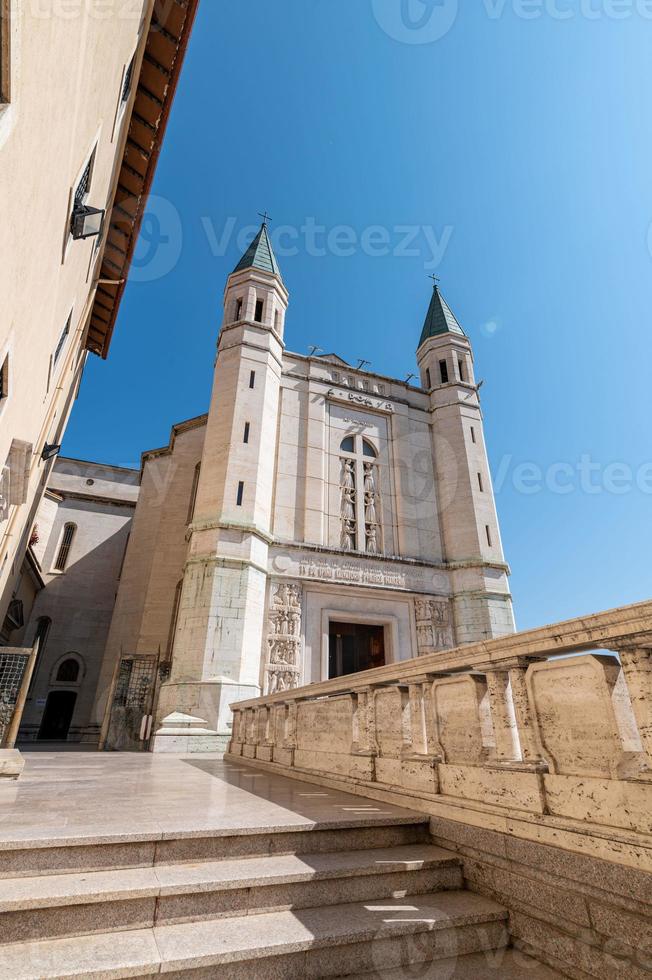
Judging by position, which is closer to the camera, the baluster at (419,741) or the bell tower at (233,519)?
the baluster at (419,741)

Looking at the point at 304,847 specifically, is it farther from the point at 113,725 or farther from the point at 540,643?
the point at 113,725

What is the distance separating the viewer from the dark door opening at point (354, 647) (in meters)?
13.7

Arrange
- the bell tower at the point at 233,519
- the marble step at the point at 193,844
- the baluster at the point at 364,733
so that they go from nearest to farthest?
the marble step at the point at 193,844
the baluster at the point at 364,733
the bell tower at the point at 233,519

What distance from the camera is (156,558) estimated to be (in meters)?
17.0

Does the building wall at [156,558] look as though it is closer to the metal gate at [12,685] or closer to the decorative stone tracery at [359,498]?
the decorative stone tracery at [359,498]

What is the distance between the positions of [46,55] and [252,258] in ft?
47.8

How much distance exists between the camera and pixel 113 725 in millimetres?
11750

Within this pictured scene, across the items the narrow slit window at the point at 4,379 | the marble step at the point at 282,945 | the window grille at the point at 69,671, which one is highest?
the narrow slit window at the point at 4,379

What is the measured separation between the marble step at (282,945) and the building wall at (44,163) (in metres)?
4.77

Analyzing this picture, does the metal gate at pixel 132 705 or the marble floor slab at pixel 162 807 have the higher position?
the metal gate at pixel 132 705

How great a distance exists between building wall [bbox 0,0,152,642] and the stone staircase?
4541 millimetres

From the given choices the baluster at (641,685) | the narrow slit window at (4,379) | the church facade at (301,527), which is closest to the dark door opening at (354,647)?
the church facade at (301,527)

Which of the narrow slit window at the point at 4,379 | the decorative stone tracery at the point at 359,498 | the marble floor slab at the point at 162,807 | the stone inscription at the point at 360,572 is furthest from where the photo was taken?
the decorative stone tracery at the point at 359,498

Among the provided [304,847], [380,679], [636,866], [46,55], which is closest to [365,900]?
[304,847]
